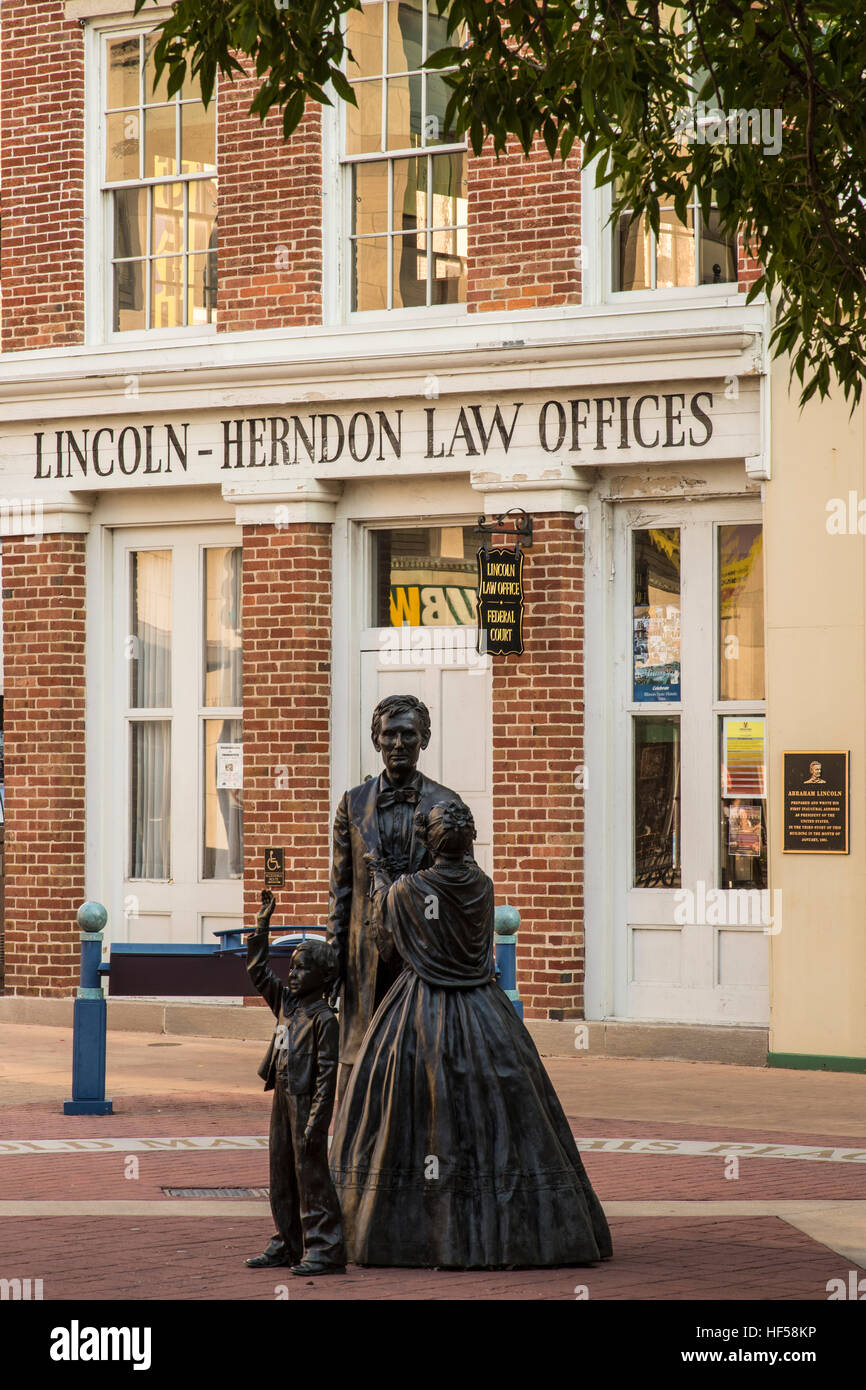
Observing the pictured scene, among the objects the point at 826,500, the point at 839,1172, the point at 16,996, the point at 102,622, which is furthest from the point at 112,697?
the point at 839,1172

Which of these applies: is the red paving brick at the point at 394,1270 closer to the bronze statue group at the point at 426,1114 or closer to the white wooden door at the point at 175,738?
the bronze statue group at the point at 426,1114

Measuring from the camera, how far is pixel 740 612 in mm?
13070

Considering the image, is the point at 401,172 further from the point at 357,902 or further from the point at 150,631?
the point at 357,902

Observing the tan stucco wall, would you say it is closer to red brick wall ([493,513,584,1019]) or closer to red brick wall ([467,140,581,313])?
red brick wall ([493,513,584,1019])

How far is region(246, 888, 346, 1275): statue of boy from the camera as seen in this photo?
691 centimetres

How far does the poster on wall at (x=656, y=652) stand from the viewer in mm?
13258

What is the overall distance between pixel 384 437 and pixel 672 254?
7.39 feet

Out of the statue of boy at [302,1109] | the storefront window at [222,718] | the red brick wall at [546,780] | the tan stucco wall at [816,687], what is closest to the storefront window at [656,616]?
the red brick wall at [546,780]

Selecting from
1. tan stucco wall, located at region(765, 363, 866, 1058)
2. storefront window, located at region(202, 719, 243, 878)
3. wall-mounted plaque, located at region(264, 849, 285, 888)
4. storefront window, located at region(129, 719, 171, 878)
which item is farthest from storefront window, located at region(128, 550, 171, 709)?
tan stucco wall, located at region(765, 363, 866, 1058)

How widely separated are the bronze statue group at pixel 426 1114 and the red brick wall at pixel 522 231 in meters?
6.74

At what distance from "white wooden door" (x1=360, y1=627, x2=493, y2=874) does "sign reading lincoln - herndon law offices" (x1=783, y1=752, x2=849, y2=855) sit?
220 cm

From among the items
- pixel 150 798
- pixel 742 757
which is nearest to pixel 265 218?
pixel 150 798

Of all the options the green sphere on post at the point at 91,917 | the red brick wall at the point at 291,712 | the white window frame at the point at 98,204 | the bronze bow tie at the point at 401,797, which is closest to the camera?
the bronze bow tie at the point at 401,797

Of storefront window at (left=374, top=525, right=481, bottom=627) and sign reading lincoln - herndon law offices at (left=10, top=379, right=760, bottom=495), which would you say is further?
storefront window at (left=374, top=525, right=481, bottom=627)
